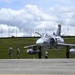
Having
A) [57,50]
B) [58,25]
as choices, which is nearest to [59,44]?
[57,50]

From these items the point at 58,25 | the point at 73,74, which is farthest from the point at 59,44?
the point at 73,74

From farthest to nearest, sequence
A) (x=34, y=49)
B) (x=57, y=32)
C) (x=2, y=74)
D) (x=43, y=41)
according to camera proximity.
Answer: (x=57, y=32) < (x=43, y=41) < (x=34, y=49) < (x=2, y=74)

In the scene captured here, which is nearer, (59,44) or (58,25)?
(59,44)

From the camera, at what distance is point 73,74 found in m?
20.1

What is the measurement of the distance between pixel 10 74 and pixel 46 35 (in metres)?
45.6

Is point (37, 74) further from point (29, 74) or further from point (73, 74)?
point (73, 74)

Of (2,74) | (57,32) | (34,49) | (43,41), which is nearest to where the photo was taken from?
(2,74)

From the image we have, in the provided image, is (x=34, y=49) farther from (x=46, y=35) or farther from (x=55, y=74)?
(x=55, y=74)

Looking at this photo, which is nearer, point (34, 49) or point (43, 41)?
point (34, 49)

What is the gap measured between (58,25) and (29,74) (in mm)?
52084

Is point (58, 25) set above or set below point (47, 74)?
above

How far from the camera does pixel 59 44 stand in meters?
66.7

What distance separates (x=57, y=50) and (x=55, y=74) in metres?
47.5

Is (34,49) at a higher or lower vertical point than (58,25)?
lower
